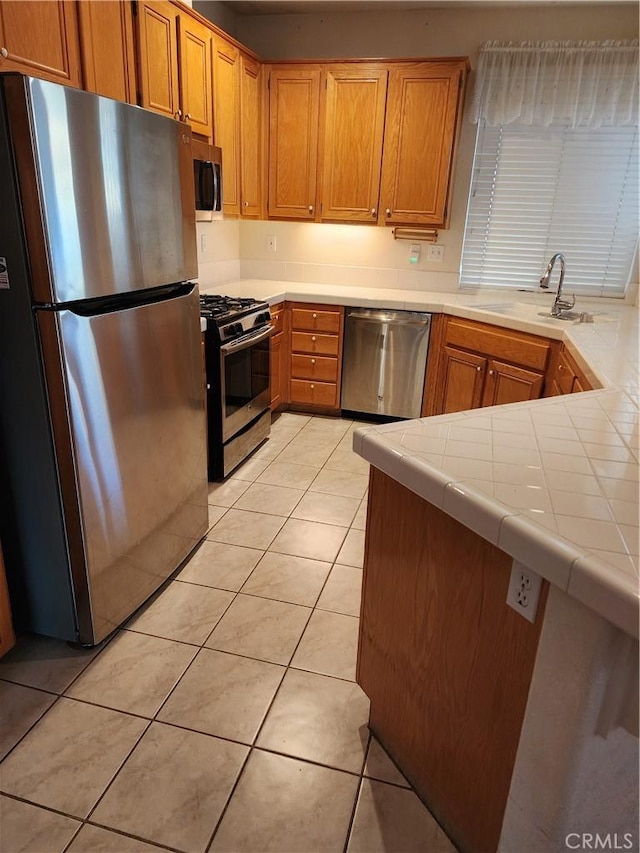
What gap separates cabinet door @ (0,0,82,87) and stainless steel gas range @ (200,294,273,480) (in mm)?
1121

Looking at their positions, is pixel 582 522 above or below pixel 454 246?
below

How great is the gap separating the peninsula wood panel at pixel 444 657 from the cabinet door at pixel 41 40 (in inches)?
69.7

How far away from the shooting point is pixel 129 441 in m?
1.83

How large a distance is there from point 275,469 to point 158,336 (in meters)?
1.46

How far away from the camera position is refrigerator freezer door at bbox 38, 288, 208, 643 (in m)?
1.61

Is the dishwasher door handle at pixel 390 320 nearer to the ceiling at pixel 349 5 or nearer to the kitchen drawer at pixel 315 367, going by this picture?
the kitchen drawer at pixel 315 367

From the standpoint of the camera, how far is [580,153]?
3551 millimetres

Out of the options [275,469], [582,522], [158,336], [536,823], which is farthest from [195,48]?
[536,823]

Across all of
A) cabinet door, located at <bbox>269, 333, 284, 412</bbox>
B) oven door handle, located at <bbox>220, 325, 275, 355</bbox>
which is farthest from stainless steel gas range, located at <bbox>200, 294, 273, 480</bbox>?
cabinet door, located at <bbox>269, 333, 284, 412</bbox>

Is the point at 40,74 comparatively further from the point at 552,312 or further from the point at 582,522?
the point at 552,312

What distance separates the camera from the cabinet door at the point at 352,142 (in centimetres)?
353

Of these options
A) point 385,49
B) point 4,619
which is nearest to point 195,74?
point 385,49

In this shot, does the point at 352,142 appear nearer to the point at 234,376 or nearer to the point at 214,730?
the point at 234,376

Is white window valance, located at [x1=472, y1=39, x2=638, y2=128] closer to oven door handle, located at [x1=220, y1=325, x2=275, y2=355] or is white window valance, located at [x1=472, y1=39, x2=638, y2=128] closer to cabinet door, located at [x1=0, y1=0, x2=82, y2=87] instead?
oven door handle, located at [x1=220, y1=325, x2=275, y2=355]
